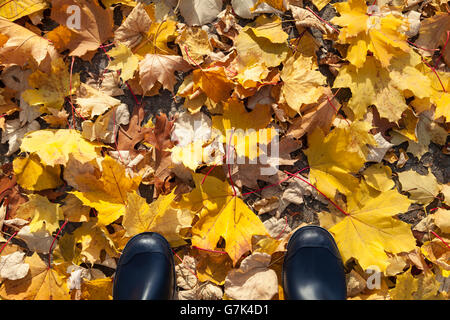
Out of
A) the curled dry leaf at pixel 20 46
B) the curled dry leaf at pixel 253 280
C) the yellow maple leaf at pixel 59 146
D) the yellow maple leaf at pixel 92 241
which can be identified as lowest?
the curled dry leaf at pixel 253 280

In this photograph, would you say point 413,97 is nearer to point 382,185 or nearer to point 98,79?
point 382,185

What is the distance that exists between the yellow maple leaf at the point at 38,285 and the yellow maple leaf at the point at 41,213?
127 mm

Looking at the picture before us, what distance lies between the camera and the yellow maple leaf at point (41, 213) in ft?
4.74

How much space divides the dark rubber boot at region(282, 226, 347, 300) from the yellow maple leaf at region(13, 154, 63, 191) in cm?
112

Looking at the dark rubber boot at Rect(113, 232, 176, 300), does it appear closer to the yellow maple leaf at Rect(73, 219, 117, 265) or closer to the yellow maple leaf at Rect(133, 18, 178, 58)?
the yellow maple leaf at Rect(73, 219, 117, 265)

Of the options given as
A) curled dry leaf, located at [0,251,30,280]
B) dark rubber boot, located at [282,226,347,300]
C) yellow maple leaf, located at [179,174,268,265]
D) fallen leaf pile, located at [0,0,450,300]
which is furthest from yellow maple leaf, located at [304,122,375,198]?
curled dry leaf, located at [0,251,30,280]

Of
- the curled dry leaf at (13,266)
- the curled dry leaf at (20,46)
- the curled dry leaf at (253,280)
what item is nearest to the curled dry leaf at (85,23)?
the curled dry leaf at (20,46)

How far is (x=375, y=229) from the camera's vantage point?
53.0 inches

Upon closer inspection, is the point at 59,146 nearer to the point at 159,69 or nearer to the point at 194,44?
the point at 159,69

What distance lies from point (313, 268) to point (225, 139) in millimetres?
660

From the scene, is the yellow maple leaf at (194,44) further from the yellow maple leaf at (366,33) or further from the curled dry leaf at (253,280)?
the curled dry leaf at (253,280)

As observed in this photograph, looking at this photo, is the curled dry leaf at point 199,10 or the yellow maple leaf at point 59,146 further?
the curled dry leaf at point 199,10

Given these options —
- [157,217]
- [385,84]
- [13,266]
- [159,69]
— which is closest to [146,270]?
[157,217]
